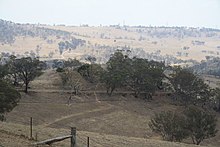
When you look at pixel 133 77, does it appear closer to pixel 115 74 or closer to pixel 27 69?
pixel 115 74

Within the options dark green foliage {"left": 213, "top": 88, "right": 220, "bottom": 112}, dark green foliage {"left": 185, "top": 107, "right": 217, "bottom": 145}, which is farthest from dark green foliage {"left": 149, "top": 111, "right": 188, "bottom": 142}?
dark green foliage {"left": 213, "top": 88, "right": 220, "bottom": 112}

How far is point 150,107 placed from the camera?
81438mm

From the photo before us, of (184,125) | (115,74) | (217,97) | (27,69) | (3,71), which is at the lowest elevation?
(217,97)

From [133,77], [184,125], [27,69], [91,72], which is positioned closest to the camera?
[184,125]

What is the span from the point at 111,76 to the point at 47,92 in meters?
14.3

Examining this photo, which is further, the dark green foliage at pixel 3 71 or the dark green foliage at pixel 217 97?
the dark green foliage at pixel 217 97

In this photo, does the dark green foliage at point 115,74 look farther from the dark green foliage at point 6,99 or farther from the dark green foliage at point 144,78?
the dark green foliage at point 6,99

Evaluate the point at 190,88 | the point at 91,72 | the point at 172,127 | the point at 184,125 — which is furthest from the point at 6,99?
the point at 190,88

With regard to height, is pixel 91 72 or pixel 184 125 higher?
pixel 91 72

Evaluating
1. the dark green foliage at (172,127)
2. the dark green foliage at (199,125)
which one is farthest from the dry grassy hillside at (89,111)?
the dark green foliage at (199,125)

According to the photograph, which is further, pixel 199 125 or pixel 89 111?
pixel 89 111

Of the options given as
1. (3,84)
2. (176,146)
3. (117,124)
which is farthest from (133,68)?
(176,146)

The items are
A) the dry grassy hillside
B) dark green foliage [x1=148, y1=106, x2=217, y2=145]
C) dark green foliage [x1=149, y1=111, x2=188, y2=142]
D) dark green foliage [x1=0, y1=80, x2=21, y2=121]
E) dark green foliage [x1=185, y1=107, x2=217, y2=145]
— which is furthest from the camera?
the dry grassy hillside

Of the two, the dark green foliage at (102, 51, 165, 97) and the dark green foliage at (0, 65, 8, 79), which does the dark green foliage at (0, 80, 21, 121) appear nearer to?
the dark green foliage at (0, 65, 8, 79)
